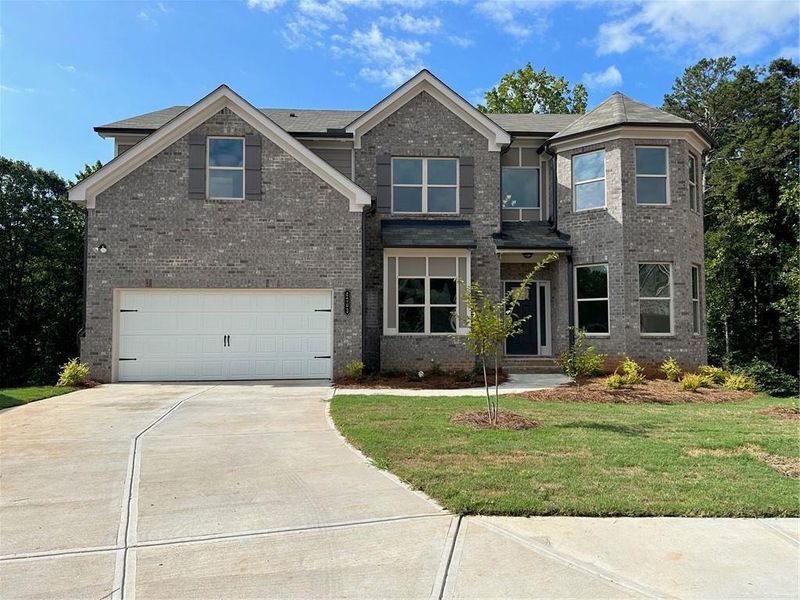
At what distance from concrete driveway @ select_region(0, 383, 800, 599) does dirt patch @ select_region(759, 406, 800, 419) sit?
20.3ft

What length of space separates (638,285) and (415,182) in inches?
279

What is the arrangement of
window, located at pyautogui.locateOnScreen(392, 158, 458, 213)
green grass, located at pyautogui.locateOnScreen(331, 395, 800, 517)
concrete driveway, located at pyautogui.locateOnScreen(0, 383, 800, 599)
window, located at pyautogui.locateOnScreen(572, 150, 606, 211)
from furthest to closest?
1. window, located at pyautogui.locateOnScreen(392, 158, 458, 213)
2. window, located at pyautogui.locateOnScreen(572, 150, 606, 211)
3. green grass, located at pyautogui.locateOnScreen(331, 395, 800, 517)
4. concrete driveway, located at pyautogui.locateOnScreen(0, 383, 800, 599)

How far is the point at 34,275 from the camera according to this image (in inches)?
879

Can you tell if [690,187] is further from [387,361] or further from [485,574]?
[485,574]

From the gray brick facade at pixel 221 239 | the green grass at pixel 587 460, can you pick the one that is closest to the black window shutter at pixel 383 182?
the gray brick facade at pixel 221 239

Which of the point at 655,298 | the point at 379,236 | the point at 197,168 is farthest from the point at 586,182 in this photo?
the point at 197,168

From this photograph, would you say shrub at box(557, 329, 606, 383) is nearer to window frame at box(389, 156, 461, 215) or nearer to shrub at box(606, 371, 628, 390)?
shrub at box(606, 371, 628, 390)

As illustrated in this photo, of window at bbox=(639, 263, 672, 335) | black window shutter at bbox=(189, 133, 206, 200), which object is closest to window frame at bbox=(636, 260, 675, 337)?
window at bbox=(639, 263, 672, 335)

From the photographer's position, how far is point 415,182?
1659 centimetres

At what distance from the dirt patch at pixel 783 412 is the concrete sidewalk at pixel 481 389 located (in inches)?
175

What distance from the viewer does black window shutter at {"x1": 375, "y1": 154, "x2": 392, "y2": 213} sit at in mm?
16359

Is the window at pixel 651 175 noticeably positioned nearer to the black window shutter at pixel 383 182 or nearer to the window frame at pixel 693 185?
the window frame at pixel 693 185

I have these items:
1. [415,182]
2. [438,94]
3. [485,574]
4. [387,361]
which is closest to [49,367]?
[387,361]

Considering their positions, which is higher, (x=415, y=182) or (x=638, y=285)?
(x=415, y=182)
